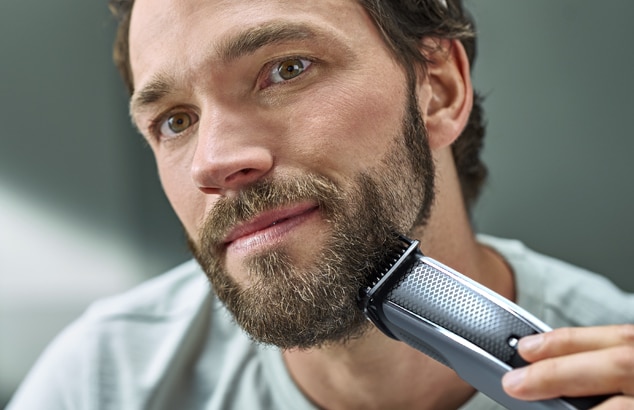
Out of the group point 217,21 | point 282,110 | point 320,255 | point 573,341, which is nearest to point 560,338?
point 573,341

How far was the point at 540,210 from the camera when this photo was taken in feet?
4.52

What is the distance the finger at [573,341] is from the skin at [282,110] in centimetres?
25

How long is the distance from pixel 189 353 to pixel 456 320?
1.71 feet

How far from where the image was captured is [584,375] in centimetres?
66

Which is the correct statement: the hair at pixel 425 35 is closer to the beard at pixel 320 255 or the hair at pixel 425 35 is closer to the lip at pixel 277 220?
the beard at pixel 320 255

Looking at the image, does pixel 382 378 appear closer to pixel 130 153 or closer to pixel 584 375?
pixel 584 375

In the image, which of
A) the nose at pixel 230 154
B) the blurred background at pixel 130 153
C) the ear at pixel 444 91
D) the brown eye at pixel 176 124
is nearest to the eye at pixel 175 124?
the brown eye at pixel 176 124

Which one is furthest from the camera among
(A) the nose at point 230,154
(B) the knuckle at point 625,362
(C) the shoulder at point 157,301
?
(C) the shoulder at point 157,301

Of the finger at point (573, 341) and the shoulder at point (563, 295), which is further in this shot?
the shoulder at point (563, 295)

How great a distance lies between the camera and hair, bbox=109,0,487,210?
3.10ft

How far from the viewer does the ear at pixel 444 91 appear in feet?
3.27

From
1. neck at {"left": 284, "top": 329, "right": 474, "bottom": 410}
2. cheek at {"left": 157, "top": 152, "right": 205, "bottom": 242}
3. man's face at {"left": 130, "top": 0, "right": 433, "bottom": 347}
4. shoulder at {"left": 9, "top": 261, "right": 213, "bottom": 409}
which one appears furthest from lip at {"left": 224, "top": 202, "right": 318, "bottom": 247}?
shoulder at {"left": 9, "top": 261, "right": 213, "bottom": 409}

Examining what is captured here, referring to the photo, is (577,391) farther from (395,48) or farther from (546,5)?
(546,5)

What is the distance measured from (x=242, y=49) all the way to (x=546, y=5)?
0.67m
